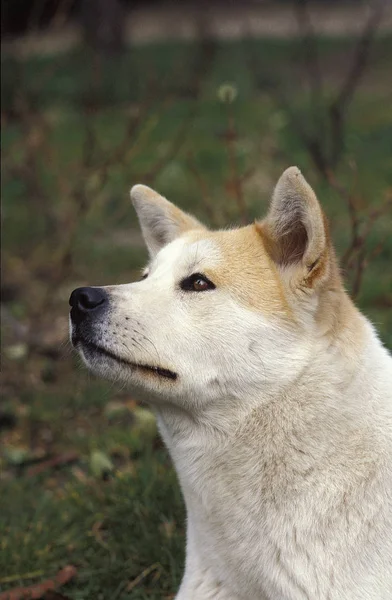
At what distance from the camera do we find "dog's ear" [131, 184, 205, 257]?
3270 millimetres

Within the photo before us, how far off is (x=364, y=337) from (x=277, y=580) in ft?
2.53

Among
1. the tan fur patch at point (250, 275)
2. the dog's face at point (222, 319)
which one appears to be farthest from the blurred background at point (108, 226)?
the tan fur patch at point (250, 275)

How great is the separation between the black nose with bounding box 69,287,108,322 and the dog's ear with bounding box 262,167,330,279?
1.81ft

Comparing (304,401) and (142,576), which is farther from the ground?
(304,401)

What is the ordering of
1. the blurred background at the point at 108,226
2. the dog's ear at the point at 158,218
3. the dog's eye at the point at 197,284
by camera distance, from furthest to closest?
the blurred background at the point at 108,226 < the dog's ear at the point at 158,218 < the dog's eye at the point at 197,284

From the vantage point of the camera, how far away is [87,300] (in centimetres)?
261

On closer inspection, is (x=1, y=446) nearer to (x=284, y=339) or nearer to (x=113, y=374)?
(x=113, y=374)

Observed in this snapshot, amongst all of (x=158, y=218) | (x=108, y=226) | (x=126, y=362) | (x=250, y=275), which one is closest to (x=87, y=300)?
(x=126, y=362)

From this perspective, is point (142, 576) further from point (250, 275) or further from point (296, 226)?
point (296, 226)

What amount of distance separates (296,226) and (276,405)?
56 centimetres

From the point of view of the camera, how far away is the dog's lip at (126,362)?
256 cm

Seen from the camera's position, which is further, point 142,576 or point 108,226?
point 108,226

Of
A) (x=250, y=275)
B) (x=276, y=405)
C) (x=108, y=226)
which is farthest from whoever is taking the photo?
(x=108, y=226)

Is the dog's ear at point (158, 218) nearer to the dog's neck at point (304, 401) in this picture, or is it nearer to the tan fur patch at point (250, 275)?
the tan fur patch at point (250, 275)
